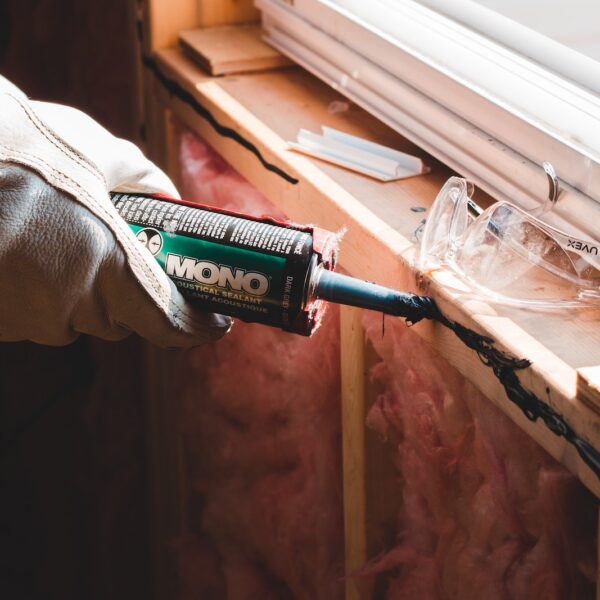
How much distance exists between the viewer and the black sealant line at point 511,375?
63 centimetres

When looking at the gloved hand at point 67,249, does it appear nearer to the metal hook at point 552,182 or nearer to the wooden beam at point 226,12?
the metal hook at point 552,182

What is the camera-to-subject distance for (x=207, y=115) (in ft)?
4.01

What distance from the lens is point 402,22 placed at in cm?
101

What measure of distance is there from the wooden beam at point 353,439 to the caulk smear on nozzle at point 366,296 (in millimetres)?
208

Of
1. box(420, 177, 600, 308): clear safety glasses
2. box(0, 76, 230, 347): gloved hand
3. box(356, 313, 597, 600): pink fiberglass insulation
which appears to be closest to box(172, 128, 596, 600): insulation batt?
box(356, 313, 597, 600): pink fiberglass insulation

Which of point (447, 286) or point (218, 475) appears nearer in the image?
point (447, 286)

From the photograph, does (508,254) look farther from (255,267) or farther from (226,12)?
(226,12)

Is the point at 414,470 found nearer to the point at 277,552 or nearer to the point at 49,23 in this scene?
the point at 277,552

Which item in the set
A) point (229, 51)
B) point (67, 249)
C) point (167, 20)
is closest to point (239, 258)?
point (67, 249)

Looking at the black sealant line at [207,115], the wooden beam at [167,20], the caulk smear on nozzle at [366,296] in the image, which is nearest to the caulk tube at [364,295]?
the caulk smear on nozzle at [366,296]

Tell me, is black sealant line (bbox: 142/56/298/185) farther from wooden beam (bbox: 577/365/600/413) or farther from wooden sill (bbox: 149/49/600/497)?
wooden beam (bbox: 577/365/600/413)

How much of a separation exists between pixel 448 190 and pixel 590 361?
0.21 meters

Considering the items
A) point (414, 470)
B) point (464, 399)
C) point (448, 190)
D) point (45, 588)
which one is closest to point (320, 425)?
point (414, 470)

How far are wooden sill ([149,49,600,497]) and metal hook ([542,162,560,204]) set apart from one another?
11 centimetres
